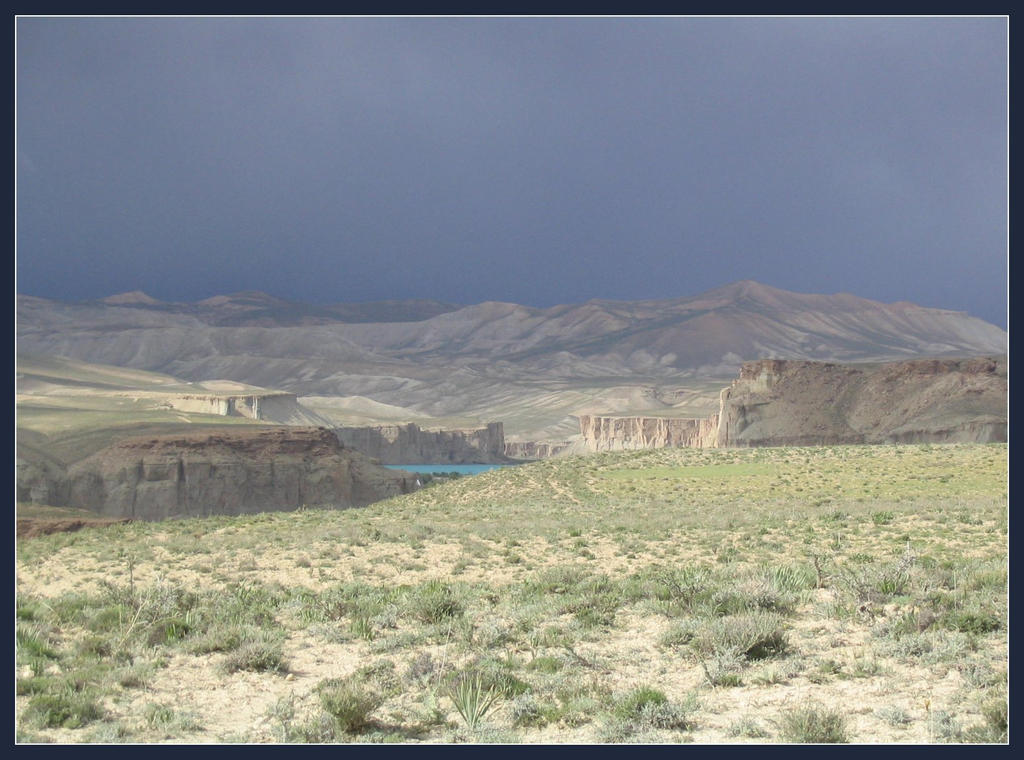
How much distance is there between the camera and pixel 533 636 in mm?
11844

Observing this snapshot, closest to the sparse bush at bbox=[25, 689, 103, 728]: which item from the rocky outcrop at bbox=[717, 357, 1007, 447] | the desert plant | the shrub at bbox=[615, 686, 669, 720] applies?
the desert plant

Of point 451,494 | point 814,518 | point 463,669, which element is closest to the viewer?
point 463,669

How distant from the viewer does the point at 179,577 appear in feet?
59.6

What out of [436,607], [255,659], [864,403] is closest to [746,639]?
[436,607]

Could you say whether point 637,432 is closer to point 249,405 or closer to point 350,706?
point 249,405

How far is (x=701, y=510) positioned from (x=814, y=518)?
5.46 metres

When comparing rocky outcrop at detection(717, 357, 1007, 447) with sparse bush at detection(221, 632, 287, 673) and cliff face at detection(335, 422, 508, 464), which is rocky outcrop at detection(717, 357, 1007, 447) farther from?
sparse bush at detection(221, 632, 287, 673)

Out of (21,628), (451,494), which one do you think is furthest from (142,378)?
(21,628)

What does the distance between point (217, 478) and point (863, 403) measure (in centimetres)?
5069

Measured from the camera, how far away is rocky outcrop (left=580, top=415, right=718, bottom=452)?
462 feet

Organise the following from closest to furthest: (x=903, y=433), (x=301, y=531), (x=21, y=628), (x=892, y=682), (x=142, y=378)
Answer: (x=892, y=682)
(x=21, y=628)
(x=301, y=531)
(x=903, y=433)
(x=142, y=378)

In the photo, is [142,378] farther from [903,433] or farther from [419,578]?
[419,578]

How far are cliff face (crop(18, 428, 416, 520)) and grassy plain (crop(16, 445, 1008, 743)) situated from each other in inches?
1895

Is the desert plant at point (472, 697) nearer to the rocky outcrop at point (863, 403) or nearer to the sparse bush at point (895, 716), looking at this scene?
the sparse bush at point (895, 716)
